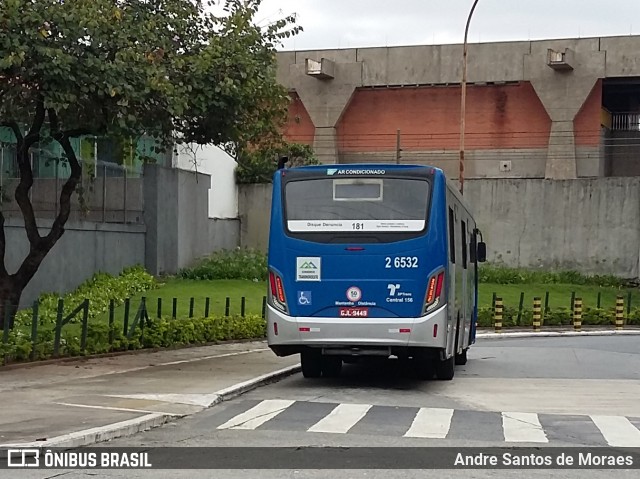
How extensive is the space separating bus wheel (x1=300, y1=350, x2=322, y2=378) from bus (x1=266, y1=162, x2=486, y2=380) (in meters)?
1.19

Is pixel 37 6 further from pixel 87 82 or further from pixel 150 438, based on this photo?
pixel 150 438

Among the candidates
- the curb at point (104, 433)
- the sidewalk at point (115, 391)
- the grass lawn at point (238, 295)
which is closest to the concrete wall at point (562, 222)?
the grass lawn at point (238, 295)

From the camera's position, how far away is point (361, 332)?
622 inches

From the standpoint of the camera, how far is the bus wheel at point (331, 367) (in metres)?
17.9

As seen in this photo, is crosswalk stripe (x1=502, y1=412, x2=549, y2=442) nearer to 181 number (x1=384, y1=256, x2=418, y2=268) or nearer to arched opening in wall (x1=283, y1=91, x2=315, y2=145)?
181 number (x1=384, y1=256, x2=418, y2=268)

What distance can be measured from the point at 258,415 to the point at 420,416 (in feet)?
6.94

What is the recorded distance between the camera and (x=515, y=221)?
5009 centimetres

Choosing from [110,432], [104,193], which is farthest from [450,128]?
[110,432]

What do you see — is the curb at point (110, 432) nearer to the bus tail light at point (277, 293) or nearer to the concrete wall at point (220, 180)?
the bus tail light at point (277, 293)

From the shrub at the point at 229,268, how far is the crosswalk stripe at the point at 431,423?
2701 cm

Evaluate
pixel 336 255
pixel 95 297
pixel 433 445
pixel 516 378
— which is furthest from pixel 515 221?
pixel 433 445

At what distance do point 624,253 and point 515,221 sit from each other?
17.7ft

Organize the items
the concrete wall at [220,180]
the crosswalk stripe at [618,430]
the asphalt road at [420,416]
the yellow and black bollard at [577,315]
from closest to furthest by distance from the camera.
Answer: the asphalt road at [420,416]
the crosswalk stripe at [618,430]
the yellow and black bollard at [577,315]
the concrete wall at [220,180]

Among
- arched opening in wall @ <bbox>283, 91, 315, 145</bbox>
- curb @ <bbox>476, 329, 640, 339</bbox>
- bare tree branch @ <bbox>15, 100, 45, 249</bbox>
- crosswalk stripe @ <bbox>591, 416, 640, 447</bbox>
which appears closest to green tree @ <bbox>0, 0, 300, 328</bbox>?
bare tree branch @ <bbox>15, 100, 45, 249</bbox>
